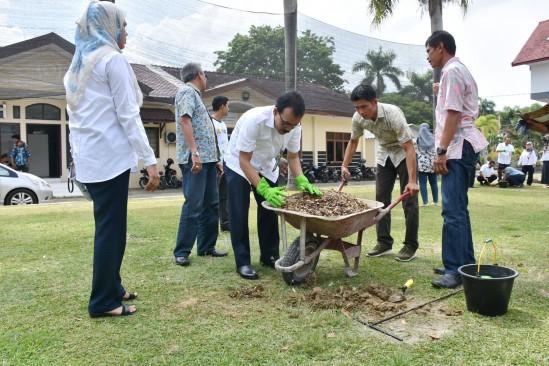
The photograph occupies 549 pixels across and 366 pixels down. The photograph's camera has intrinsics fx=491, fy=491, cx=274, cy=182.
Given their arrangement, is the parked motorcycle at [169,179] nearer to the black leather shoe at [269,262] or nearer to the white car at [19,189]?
the white car at [19,189]

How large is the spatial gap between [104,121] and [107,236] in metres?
0.70

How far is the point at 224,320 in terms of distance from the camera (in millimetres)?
3055

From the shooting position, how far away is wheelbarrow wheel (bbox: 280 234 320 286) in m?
3.76

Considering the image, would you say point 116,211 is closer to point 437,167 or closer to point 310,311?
point 310,311

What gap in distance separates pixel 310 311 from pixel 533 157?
1696cm

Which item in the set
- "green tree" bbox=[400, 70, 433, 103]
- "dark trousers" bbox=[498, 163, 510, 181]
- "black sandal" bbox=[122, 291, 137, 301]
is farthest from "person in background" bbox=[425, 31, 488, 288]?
"green tree" bbox=[400, 70, 433, 103]

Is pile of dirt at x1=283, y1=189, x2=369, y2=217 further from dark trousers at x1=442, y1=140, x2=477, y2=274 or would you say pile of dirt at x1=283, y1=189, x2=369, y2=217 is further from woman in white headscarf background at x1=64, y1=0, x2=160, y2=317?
woman in white headscarf background at x1=64, y1=0, x2=160, y2=317

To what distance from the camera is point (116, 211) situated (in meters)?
3.03

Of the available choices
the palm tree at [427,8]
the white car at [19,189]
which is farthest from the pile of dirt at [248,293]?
the palm tree at [427,8]

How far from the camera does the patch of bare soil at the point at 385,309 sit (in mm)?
2881

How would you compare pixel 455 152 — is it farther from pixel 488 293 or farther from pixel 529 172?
pixel 529 172

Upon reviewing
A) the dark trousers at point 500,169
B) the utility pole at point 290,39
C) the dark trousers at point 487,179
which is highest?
the utility pole at point 290,39

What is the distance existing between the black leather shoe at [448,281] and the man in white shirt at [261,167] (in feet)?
3.77

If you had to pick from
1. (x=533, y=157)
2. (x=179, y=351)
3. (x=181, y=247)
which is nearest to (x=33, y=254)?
(x=181, y=247)
